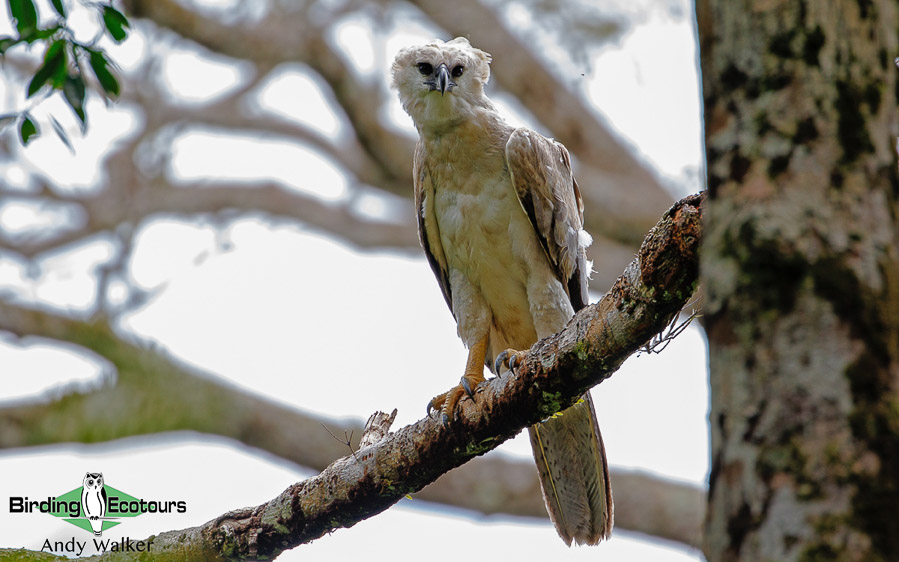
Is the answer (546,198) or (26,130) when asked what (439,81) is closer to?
(546,198)

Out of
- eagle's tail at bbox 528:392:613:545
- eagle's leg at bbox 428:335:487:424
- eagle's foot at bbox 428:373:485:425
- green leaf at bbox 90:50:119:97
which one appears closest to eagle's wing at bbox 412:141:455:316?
eagle's leg at bbox 428:335:487:424

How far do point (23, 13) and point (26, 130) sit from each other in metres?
0.47

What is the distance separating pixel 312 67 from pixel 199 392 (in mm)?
4674

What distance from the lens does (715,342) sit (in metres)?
1.34

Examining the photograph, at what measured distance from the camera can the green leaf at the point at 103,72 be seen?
337cm

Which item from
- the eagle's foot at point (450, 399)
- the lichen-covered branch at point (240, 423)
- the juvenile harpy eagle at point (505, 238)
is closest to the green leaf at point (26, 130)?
the eagle's foot at point (450, 399)

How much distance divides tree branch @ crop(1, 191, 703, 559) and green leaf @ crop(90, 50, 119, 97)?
178cm

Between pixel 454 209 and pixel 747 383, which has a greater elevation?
pixel 454 209

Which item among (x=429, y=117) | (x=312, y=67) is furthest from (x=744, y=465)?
(x=312, y=67)

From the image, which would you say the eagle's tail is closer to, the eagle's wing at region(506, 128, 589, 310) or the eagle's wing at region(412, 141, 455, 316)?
the eagle's wing at region(506, 128, 589, 310)

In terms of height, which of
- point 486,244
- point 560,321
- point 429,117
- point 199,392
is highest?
point 199,392

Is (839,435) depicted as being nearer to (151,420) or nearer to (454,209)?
(454,209)

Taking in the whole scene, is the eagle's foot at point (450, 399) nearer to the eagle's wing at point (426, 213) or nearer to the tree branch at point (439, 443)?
the tree branch at point (439, 443)

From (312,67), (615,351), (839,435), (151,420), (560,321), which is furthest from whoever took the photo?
(312,67)
